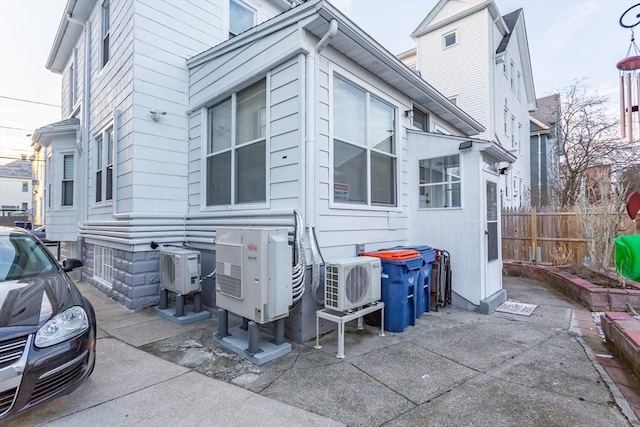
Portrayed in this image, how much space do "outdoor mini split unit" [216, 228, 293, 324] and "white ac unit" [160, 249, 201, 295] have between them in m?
1.20

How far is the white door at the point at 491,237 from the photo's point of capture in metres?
5.11

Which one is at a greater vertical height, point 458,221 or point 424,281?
point 458,221

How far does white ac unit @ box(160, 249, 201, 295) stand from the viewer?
4410 millimetres

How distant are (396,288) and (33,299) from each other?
355 centimetres

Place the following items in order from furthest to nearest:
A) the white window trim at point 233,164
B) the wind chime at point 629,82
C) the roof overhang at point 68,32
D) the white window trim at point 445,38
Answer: the white window trim at point 445,38
the roof overhang at point 68,32
the white window trim at point 233,164
the wind chime at point 629,82

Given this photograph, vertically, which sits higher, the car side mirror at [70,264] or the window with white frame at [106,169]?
the window with white frame at [106,169]

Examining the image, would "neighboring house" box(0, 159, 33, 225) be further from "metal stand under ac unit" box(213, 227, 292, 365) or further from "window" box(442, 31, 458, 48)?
"metal stand under ac unit" box(213, 227, 292, 365)

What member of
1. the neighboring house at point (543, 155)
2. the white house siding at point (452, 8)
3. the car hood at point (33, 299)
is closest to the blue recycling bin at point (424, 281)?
the car hood at point (33, 299)

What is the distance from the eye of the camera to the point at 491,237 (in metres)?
5.43

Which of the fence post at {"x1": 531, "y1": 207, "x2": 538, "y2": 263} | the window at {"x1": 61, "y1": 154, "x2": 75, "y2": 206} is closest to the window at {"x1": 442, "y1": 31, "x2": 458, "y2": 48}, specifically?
the fence post at {"x1": 531, "y1": 207, "x2": 538, "y2": 263}

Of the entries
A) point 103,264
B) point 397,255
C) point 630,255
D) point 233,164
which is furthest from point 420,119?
point 103,264

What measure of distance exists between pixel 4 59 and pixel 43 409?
52.6 feet

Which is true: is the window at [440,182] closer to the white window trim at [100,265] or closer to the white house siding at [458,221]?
the white house siding at [458,221]

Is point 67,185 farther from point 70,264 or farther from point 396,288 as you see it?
point 396,288
